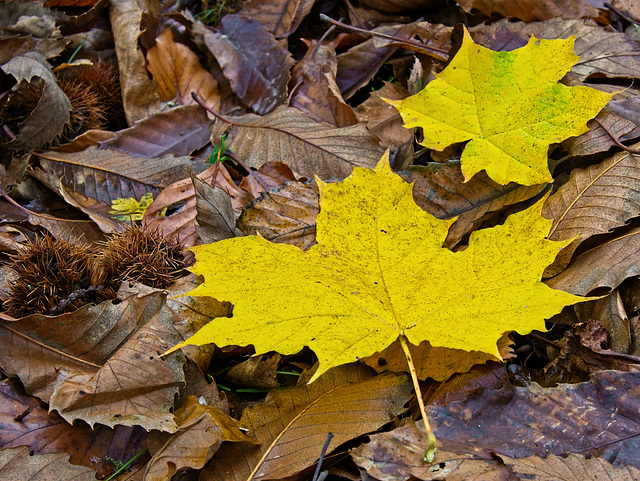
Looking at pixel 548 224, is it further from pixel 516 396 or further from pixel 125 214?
pixel 125 214

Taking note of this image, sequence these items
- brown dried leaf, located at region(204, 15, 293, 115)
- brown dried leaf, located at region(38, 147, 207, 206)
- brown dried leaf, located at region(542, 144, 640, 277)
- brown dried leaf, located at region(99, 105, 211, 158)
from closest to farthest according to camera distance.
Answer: brown dried leaf, located at region(542, 144, 640, 277)
brown dried leaf, located at region(38, 147, 207, 206)
brown dried leaf, located at region(99, 105, 211, 158)
brown dried leaf, located at region(204, 15, 293, 115)

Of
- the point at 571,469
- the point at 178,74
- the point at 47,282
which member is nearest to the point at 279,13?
the point at 178,74

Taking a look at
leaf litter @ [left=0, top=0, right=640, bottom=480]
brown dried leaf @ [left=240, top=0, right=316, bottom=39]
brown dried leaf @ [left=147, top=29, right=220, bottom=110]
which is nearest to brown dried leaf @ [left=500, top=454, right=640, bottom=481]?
leaf litter @ [left=0, top=0, right=640, bottom=480]

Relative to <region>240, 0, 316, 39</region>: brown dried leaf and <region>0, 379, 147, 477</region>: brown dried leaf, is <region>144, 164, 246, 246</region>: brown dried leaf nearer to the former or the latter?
<region>0, 379, 147, 477</region>: brown dried leaf

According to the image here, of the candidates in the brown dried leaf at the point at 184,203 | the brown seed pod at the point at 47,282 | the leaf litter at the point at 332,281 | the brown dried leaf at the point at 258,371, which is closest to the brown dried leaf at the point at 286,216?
the leaf litter at the point at 332,281

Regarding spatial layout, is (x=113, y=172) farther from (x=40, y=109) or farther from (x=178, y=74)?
(x=178, y=74)
